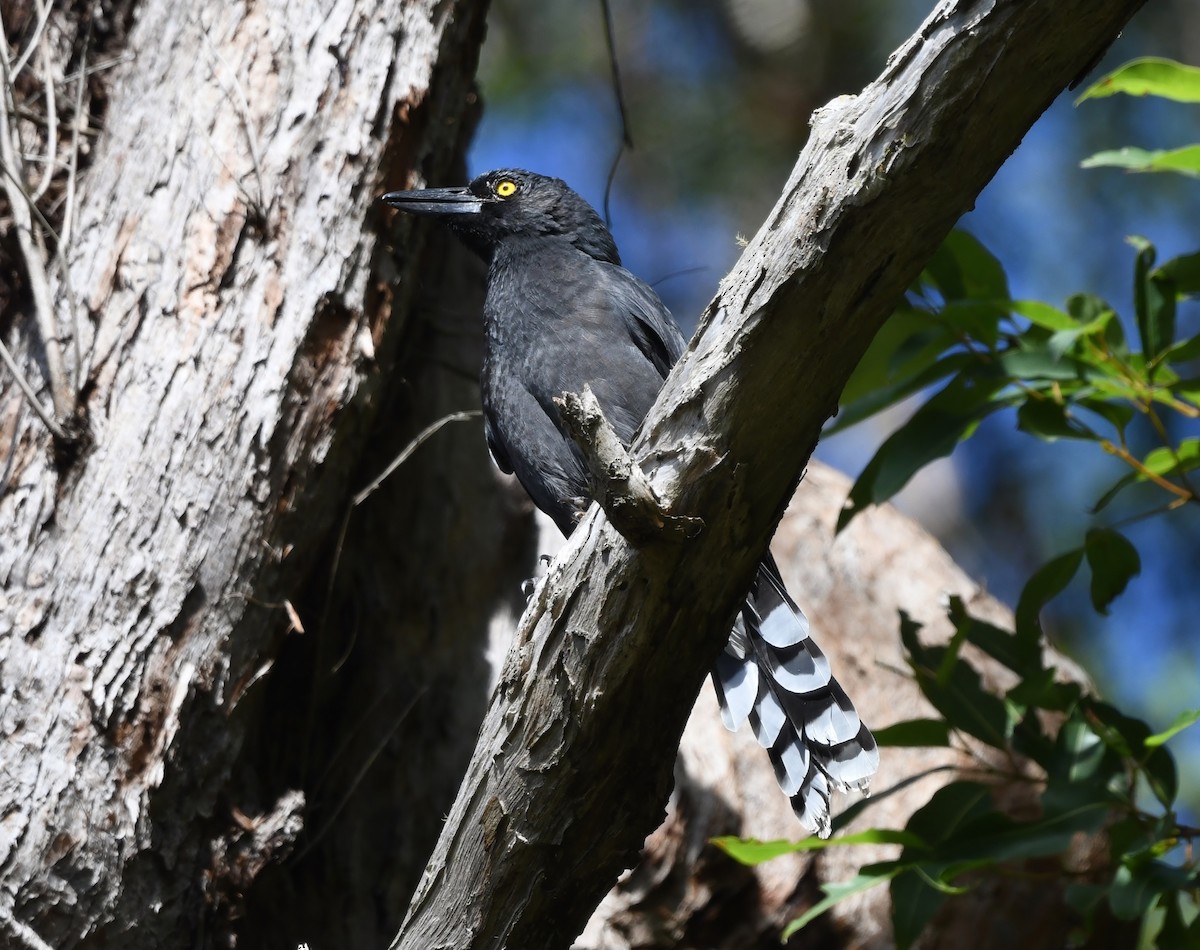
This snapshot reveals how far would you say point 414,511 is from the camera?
15.9 feet

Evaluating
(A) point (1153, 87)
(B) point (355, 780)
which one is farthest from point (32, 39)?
(A) point (1153, 87)

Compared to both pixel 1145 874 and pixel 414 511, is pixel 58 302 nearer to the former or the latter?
pixel 414 511

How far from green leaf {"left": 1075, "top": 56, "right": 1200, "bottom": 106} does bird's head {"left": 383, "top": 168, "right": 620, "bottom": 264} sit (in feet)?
5.56

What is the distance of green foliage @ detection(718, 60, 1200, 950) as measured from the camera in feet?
10.3

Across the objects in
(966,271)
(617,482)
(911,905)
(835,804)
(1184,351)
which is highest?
(966,271)

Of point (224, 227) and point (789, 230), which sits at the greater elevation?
point (224, 227)

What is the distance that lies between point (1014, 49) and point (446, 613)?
Result: 3.30 m

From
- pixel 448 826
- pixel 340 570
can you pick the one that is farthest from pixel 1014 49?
pixel 340 570

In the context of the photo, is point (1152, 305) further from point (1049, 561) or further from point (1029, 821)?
point (1029, 821)

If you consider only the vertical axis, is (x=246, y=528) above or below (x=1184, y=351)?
below

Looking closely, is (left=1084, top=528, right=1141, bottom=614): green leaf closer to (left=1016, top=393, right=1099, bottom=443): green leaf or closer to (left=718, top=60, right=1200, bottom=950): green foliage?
(left=718, top=60, right=1200, bottom=950): green foliage

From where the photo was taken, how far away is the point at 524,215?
419cm

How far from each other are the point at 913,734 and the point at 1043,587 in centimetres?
55

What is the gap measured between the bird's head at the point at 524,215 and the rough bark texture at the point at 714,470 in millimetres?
1980
